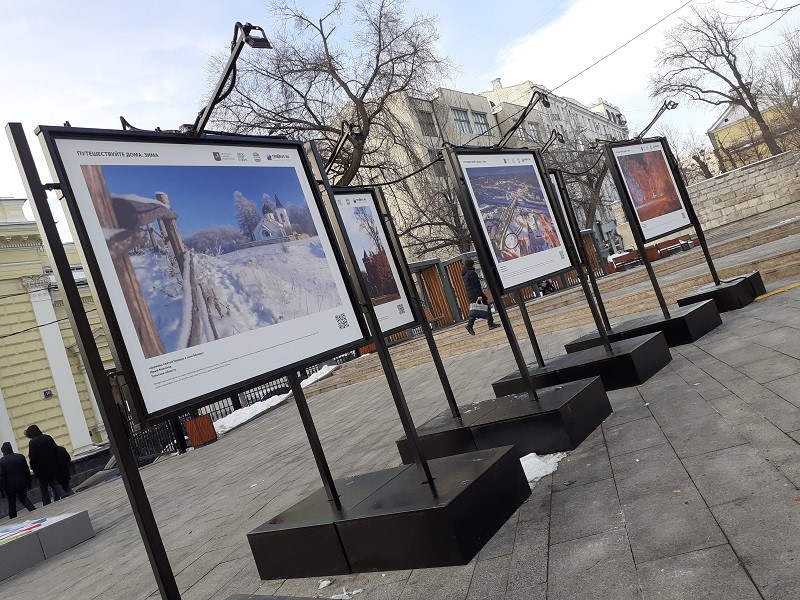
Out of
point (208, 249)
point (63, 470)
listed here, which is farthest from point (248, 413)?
point (208, 249)

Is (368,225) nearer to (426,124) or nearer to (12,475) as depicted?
(12,475)

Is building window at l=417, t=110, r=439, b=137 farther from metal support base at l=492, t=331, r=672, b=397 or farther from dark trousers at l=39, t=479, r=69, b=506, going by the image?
metal support base at l=492, t=331, r=672, b=397

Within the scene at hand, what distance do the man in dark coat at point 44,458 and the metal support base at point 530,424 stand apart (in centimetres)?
1400

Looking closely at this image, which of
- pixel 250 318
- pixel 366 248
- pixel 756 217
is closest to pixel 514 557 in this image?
pixel 250 318

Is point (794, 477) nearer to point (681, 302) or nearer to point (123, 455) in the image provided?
point (123, 455)

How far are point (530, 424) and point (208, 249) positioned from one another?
3.03m

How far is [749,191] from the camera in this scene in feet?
108

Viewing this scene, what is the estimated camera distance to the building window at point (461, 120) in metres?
52.7

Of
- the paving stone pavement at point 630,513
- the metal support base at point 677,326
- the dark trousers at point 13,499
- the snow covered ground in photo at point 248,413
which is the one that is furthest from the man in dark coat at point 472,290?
the dark trousers at point 13,499

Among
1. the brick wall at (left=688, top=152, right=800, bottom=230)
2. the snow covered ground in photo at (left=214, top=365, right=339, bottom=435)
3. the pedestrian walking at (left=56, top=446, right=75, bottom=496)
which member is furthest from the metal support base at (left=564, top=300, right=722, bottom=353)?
the brick wall at (left=688, top=152, right=800, bottom=230)

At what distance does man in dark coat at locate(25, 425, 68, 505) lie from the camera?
55.7 feet

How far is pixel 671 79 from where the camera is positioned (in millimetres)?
42594

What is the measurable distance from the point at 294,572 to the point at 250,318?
1785 millimetres

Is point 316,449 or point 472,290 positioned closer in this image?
point 316,449
